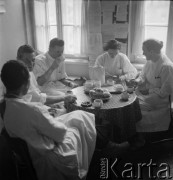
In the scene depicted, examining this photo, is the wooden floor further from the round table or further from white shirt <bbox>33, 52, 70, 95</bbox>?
white shirt <bbox>33, 52, 70, 95</bbox>

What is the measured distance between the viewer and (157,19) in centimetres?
332

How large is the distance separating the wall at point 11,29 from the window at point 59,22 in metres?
0.26

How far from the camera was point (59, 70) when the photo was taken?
3180 mm

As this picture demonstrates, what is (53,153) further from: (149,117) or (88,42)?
(88,42)

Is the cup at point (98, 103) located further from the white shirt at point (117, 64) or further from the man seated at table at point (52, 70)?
the white shirt at point (117, 64)

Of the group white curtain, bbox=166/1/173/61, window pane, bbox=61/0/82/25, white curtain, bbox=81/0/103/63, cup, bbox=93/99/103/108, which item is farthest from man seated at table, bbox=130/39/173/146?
window pane, bbox=61/0/82/25

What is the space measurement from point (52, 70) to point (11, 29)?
1128mm

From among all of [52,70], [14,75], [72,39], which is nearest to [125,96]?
[52,70]

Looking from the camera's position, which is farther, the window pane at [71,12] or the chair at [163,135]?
the window pane at [71,12]

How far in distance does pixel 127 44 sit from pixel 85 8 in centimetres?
73

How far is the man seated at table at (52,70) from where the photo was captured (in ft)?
9.30

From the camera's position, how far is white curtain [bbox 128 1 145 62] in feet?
10.7

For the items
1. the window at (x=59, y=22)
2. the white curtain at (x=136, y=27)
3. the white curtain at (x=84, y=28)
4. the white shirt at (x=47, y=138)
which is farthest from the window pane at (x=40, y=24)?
the white shirt at (x=47, y=138)

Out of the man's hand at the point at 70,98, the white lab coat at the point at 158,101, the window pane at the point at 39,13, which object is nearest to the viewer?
the man's hand at the point at 70,98
